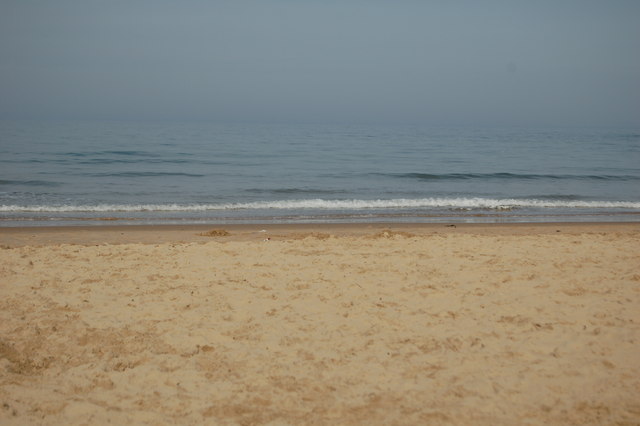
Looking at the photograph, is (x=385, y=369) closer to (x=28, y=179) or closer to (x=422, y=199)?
(x=422, y=199)

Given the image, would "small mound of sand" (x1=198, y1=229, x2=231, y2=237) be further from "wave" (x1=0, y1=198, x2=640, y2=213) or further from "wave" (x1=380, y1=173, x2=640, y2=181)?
"wave" (x1=380, y1=173, x2=640, y2=181)

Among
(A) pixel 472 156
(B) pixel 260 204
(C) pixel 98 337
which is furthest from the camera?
(A) pixel 472 156

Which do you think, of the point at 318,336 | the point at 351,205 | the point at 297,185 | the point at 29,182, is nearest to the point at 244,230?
the point at 351,205

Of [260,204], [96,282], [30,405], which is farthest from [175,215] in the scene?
[30,405]

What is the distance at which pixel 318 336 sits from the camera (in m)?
5.28

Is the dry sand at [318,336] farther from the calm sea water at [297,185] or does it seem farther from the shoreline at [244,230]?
the calm sea water at [297,185]

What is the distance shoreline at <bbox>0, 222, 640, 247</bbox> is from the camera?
10.7m

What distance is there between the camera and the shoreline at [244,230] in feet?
35.1

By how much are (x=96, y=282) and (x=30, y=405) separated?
3013 mm

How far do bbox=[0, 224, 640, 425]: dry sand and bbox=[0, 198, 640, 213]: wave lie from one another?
262 inches

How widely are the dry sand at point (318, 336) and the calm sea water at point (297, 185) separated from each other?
20.2ft

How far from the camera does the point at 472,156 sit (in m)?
33.9

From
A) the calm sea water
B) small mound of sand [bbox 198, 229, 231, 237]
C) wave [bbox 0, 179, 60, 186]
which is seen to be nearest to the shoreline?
small mound of sand [bbox 198, 229, 231, 237]

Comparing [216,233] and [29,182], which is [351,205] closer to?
[216,233]
